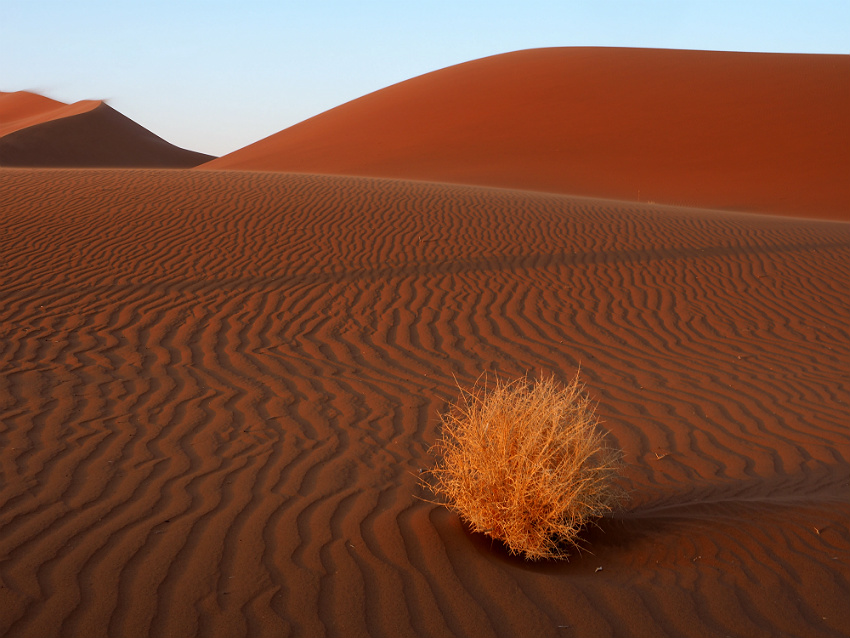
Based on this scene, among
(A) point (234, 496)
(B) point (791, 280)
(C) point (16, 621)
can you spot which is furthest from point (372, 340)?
(B) point (791, 280)

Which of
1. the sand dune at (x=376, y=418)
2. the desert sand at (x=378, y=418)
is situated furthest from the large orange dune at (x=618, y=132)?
the sand dune at (x=376, y=418)

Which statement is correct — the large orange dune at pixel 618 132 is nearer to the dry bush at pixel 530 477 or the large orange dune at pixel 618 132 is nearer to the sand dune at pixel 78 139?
the sand dune at pixel 78 139

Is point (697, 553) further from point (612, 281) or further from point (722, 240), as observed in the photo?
point (722, 240)

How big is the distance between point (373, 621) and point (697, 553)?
5.38 ft

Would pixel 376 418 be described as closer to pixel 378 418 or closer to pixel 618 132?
pixel 378 418

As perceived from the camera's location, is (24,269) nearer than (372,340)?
No

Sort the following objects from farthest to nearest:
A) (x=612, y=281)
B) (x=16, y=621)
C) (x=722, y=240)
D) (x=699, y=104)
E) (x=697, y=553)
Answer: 1. (x=699, y=104)
2. (x=722, y=240)
3. (x=612, y=281)
4. (x=697, y=553)
5. (x=16, y=621)

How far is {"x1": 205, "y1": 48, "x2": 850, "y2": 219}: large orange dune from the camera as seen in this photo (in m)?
26.2

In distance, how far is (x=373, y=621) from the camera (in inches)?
118

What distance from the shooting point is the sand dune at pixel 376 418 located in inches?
124

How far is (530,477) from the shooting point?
135 inches

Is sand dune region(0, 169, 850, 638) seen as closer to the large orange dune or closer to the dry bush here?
the dry bush

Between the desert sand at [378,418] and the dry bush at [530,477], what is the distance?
6.0 inches

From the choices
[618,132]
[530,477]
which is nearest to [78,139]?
[618,132]
